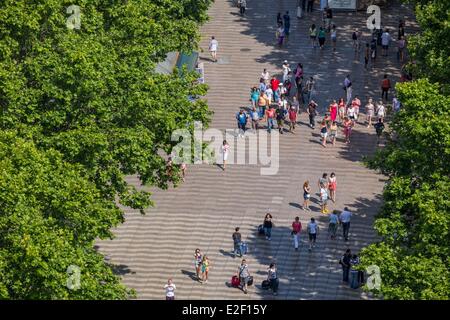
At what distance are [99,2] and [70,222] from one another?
18.4 meters

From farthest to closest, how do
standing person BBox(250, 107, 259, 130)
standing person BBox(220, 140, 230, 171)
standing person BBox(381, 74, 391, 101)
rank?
1. standing person BBox(381, 74, 391, 101)
2. standing person BBox(250, 107, 259, 130)
3. standing person BBox(220, 140, 230, 171)

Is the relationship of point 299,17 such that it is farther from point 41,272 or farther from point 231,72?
point 41,272

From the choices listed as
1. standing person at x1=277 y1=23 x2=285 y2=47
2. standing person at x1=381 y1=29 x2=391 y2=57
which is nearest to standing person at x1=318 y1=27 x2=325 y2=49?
standing person at x1=277 y1=23 x2=285 y2=47

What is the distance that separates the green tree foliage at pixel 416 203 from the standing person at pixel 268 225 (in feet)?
28.4

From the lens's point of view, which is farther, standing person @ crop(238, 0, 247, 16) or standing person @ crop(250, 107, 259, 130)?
standing person @ crop(238, 0, 247, 16)

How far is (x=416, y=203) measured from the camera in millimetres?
90750

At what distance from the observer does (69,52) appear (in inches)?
3794

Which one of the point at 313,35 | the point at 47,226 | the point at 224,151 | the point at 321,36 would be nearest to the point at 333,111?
the point at 224,151

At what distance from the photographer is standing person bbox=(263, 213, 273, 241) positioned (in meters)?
103

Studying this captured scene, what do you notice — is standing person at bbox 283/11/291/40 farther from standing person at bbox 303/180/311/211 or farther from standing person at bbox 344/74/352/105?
standing person at bbox 303/180/311/211

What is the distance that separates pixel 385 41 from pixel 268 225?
2245cm

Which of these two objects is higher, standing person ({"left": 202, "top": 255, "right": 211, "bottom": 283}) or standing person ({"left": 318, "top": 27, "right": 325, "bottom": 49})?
standing person ({"left": 318, "top": 27, "right": 325, "bottom": 49})

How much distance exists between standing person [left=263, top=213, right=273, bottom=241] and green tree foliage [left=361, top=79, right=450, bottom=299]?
8.66 m
